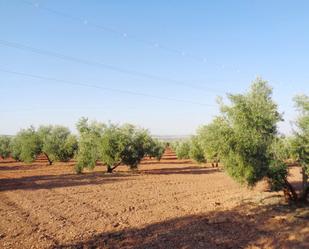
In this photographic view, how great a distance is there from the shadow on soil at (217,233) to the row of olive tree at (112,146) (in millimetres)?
26003

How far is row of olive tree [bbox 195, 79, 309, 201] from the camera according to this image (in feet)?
58.7

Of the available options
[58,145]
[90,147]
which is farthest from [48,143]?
[90,147]

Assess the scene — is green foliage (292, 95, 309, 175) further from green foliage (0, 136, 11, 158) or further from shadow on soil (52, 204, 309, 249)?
green foliage (0, 136, 11, 158)

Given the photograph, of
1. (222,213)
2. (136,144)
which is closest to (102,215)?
(222,213)

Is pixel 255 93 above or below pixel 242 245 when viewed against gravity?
above

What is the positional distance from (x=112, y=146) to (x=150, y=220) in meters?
26.6

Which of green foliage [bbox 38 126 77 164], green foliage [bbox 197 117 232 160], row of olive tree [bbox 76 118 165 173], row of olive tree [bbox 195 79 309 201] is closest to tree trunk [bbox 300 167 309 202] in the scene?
row of olive tree [bbox 195 79 309 201]

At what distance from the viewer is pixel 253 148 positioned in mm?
18188

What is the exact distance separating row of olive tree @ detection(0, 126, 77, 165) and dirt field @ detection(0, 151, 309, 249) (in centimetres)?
3449

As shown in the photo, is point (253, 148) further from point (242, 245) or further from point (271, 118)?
point (242, 245)

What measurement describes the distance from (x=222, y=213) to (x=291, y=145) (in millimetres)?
5289

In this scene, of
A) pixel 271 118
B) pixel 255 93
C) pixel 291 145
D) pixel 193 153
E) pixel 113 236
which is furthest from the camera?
pixel 193 153

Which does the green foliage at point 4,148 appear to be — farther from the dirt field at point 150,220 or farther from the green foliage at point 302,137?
the green foliage at point 302,137

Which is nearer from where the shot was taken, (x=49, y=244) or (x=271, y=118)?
(x=49, y=244)
